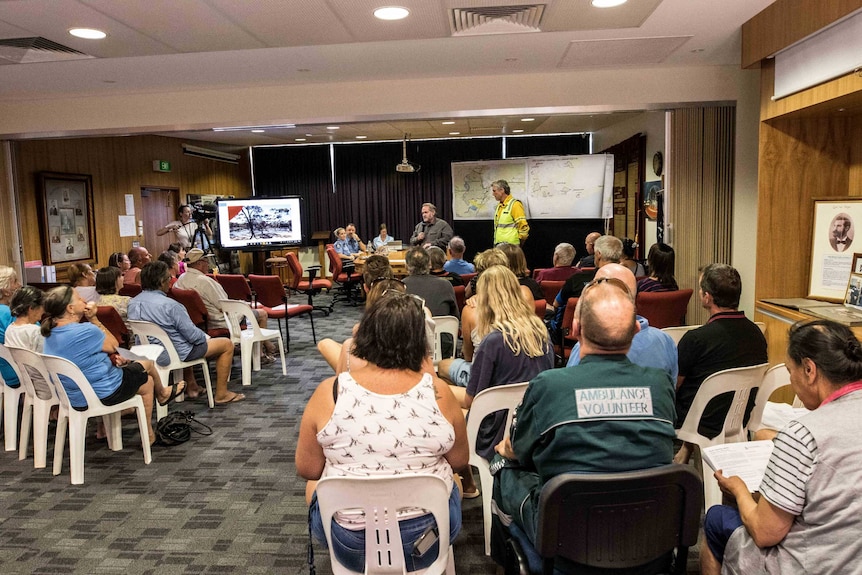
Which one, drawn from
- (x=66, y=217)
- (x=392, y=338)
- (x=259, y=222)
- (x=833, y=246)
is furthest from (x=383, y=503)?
(x=259, y=222)

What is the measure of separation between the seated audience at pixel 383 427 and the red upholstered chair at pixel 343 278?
7.76 m

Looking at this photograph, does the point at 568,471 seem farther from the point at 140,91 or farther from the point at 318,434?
the point at 140,91

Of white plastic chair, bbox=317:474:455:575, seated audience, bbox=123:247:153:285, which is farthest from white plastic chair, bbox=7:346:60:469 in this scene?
seated audience, bbox=123:247:153:285

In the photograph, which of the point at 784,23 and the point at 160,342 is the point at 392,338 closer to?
the point at 160,342

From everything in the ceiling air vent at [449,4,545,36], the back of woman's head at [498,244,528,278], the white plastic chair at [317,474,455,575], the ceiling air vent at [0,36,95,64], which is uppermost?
the ceiling air vent at [449,4,545,36]

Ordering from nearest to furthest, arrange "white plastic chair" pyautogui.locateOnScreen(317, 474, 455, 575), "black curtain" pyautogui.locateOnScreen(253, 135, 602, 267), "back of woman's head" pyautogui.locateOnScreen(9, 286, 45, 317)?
1. "white plastic chair" pyautogui.locateOnScreen(317, 474, 455, 575)
2. "back of woman's head" pyautogui.locateOnScreen(9, 286, 45, 317)
3. "black curtain" pyautogui.locateOnScreen(253, 135, 602, 267)

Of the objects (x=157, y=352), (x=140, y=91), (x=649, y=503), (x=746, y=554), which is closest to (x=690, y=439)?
(x=746, y=554)

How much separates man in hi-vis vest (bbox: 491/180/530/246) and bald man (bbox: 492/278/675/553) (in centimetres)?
636

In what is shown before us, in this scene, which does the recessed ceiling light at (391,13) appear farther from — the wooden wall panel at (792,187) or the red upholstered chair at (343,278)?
the red upholstered chair at (343,278)

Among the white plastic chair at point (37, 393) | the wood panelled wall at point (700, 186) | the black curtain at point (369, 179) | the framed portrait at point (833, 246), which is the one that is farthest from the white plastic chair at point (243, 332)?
the black curtain at point (369, 179)

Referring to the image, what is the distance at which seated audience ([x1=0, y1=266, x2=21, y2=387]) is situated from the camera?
13.5 feet

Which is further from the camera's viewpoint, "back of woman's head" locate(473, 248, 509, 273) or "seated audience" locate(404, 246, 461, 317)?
"seated audience" locate(404, 246, 461, 317)

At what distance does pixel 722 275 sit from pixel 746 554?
1465 mm

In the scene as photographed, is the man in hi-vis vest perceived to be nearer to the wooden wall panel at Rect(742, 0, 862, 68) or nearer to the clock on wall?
the clock on wall
